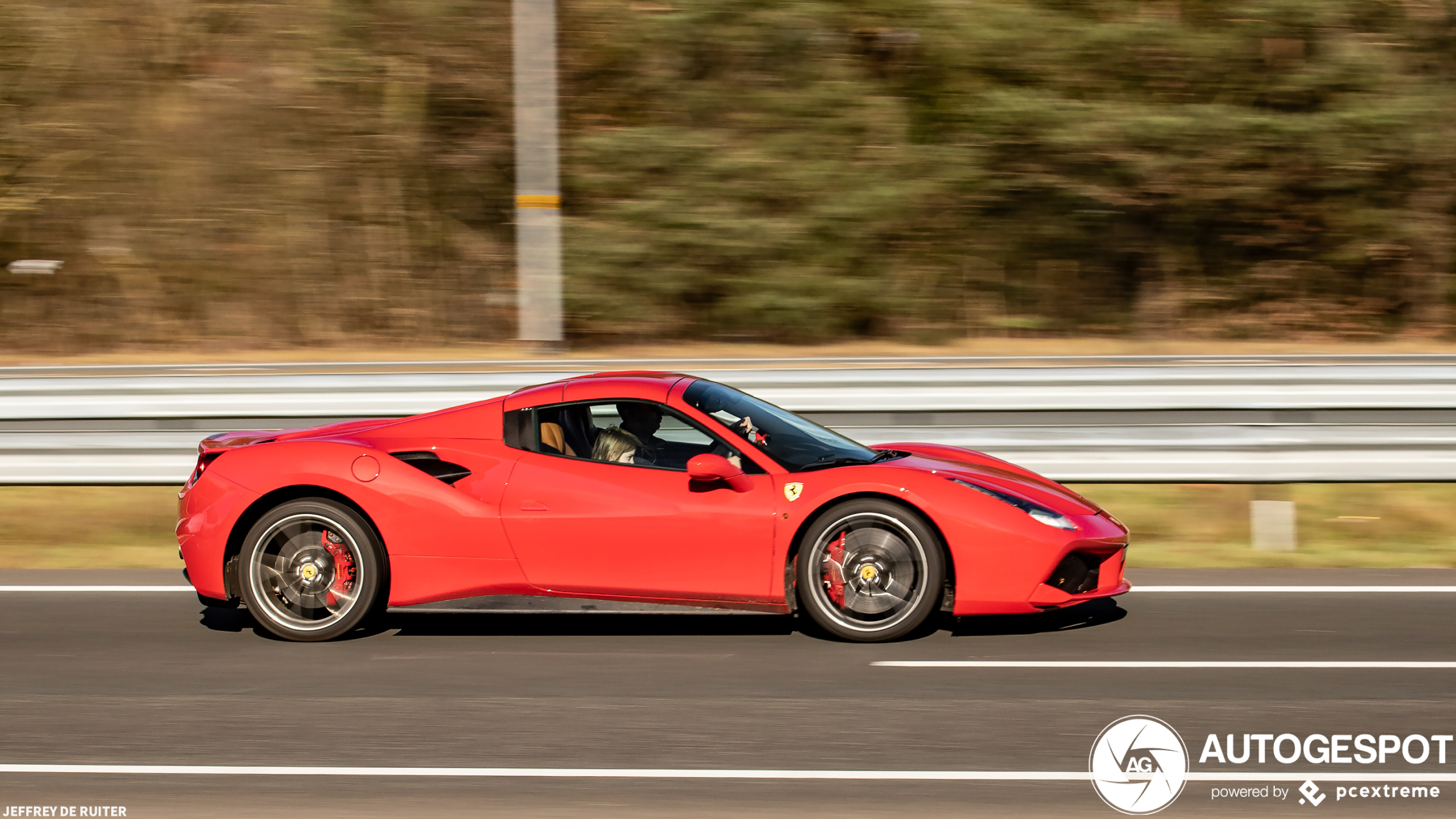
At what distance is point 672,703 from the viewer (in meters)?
5.29

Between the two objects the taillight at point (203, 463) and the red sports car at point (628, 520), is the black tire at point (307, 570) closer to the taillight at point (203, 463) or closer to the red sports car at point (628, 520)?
the red sports car at point (628, 520)

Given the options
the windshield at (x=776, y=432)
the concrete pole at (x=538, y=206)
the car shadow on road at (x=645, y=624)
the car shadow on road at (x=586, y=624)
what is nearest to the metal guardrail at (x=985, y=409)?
the concrete pole at (x=538, y=206)

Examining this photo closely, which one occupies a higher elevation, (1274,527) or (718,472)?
(718,472)

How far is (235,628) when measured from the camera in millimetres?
6672

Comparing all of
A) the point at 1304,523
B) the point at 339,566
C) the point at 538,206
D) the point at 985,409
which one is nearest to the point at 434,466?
the point at 339,566

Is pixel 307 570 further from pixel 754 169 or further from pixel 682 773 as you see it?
pixel 754 169

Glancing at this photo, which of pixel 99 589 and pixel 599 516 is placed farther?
pixel 99 589

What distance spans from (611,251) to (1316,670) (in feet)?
30.7

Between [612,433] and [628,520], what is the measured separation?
1.58 ft

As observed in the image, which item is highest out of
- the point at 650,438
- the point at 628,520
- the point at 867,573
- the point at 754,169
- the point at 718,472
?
the point at 754,169

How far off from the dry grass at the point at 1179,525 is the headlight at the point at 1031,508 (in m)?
2.25

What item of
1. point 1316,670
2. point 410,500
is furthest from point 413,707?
point 1316,670

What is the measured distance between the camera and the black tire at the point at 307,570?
6293 millimetres

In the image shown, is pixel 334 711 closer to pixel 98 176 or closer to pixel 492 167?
pixel 492 167
